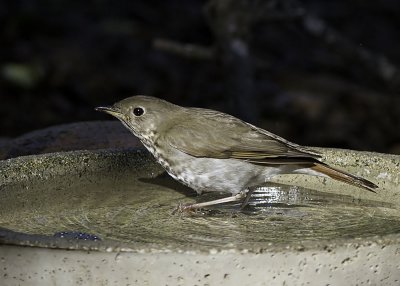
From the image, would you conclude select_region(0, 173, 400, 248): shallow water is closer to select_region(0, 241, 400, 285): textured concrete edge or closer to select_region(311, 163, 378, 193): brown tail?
select_region(311, 163, 378, 193): brown tail

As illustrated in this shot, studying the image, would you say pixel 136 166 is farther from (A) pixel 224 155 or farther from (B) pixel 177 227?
(B) pixel 177 227

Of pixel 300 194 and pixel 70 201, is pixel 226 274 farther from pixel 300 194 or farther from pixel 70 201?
pixel 300 194

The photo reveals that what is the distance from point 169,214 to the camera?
486cm

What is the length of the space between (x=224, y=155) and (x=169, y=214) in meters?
0.42

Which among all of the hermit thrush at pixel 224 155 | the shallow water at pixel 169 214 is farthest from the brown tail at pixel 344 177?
the shallow water at pixel 169 214

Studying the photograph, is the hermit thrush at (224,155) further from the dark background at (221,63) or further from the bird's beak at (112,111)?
the dark background at (221,63)

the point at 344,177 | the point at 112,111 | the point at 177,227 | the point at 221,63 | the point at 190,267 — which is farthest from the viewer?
the point at 221,63

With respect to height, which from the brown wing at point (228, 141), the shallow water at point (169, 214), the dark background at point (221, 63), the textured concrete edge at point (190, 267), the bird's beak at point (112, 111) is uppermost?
the dark background at point (221, 63)

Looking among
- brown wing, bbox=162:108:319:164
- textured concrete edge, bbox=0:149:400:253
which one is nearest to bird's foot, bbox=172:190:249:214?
brown wing, bbox=162:108:319:164

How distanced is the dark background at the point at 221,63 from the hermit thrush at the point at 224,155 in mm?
3370

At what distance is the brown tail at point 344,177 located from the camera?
473 cm

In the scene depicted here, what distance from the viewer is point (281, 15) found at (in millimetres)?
8461

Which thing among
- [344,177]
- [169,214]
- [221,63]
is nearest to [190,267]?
[169,214]

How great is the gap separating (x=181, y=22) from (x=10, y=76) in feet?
7.72
